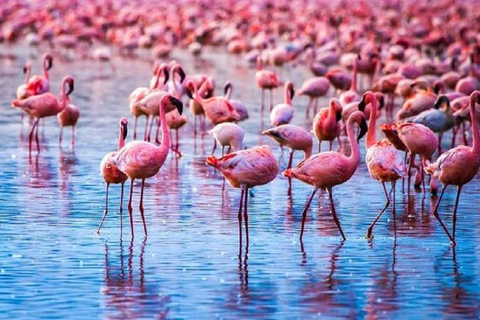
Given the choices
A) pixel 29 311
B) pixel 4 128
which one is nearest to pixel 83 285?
pixel 29 311

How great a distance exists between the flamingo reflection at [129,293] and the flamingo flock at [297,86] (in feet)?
3.62

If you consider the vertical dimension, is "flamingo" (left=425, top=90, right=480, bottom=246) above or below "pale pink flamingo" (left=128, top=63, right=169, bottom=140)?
below

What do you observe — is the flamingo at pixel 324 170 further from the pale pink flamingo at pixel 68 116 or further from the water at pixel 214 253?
the pale pink flamingo at pixel 68 116

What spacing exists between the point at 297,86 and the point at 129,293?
18497mm

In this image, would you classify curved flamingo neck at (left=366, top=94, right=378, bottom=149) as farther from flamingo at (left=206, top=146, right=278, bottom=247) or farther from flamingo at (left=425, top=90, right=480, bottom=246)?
flamingo at (left=206, top=146, right=278, bottom=247)

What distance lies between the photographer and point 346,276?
1017 centimetres

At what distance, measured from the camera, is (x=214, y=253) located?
10.9m

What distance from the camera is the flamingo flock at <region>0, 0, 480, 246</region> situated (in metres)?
11.5

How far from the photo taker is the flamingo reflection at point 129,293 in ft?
29.5

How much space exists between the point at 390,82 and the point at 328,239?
11165 mm

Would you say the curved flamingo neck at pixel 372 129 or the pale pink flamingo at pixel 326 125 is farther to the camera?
the pale pink flamingo at pixel 326 125

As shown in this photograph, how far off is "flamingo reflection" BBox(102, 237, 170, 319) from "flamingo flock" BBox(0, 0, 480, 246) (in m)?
1.10

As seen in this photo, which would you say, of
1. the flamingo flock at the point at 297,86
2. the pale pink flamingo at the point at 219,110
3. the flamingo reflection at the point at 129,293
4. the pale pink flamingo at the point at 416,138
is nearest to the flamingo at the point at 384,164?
the flamingo flock at the point at 297,86

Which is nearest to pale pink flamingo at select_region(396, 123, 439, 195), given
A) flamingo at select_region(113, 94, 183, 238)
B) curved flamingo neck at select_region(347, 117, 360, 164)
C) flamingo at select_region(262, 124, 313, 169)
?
flamingo at select_region(262, 124, 313, 169)
